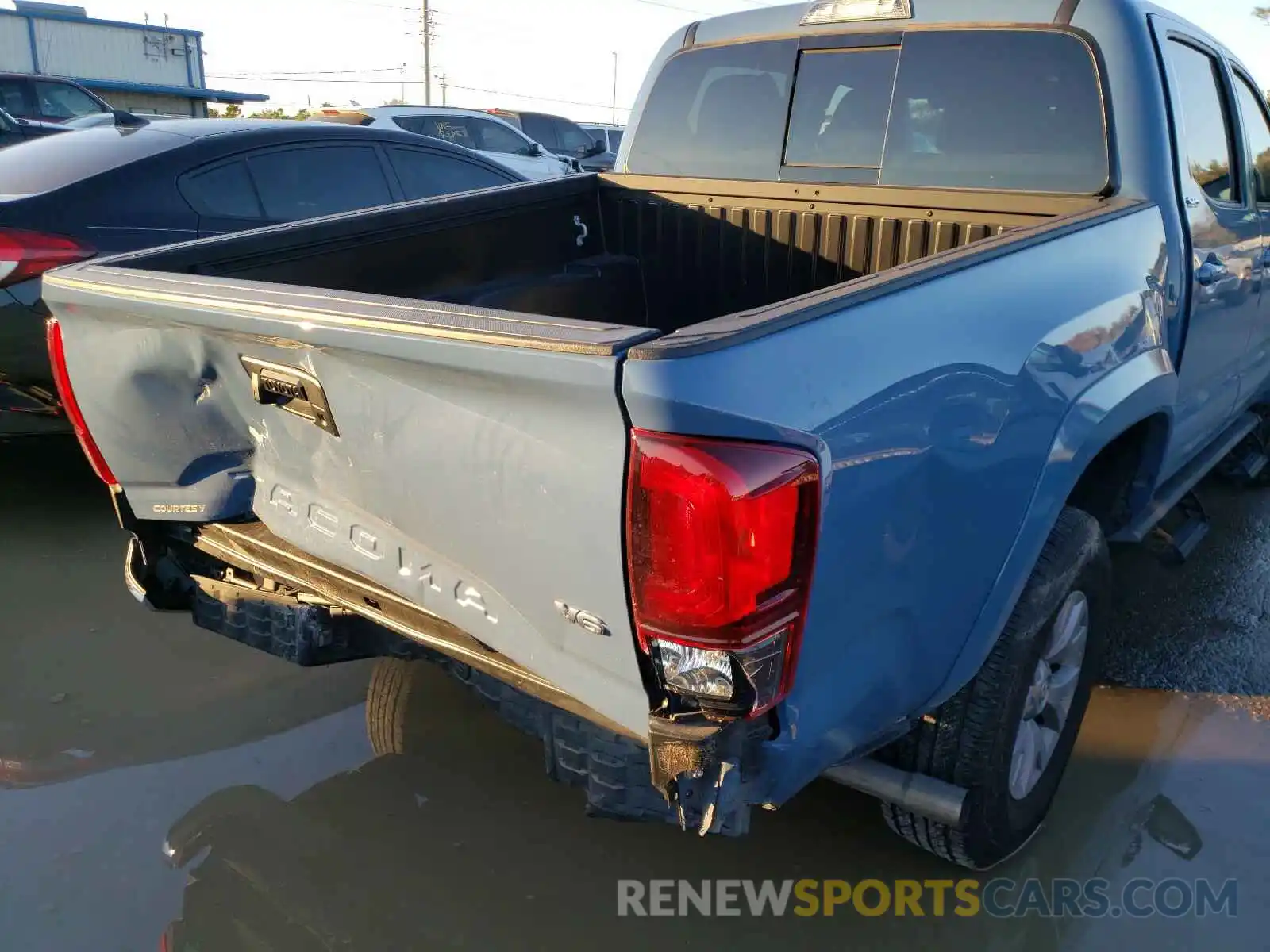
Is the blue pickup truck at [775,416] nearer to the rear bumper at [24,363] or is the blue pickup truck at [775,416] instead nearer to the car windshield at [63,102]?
the rear bumper at [24,363]

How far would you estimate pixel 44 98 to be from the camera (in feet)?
47.5

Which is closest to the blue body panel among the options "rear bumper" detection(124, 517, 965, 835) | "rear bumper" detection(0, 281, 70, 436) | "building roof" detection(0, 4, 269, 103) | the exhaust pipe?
"rear bumper" detection(124, 517, 965, 835)

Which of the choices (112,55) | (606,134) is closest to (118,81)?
(112,55)

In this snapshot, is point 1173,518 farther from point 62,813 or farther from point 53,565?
point 53,565

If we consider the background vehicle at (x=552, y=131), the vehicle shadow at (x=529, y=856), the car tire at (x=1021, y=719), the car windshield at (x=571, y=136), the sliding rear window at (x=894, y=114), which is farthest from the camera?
the car windshield at (x=571, y=136)

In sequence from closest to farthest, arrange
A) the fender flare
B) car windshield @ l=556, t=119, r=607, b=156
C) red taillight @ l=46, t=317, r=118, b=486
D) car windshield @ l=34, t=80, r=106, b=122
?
the fender flare < red taillight @ l=46, t=317, r=118, b=486 < car windshield @ l=34, t=80, r=106, b=122 < car windshield @ l=556, t=119, r=607, b=156

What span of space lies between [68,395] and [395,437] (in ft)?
3.97

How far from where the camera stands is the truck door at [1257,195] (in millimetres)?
3715

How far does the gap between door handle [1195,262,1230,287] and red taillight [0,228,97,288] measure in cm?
405

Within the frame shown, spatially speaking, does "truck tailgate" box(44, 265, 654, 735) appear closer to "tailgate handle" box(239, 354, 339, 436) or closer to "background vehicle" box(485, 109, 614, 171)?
"tailgate handle" box(239, 354, 339, 436)

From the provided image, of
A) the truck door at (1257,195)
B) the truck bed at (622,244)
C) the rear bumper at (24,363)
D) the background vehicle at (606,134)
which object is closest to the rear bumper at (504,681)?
the truck bed at (622,244)

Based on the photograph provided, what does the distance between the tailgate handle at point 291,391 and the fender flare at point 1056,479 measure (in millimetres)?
1336

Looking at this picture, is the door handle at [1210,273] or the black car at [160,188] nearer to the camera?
the door handle at [1210,273]

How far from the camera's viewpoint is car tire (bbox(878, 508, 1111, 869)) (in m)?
2.21
